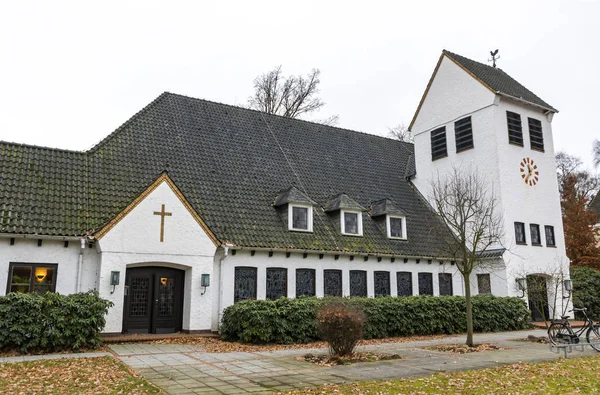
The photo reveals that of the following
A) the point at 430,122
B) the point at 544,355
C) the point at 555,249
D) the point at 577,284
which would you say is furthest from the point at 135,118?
the point at 577,284

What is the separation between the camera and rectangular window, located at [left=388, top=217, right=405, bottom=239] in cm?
2112

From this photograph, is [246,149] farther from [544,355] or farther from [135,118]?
[544,355]

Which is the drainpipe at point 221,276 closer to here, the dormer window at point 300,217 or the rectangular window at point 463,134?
the dormer window at point 300,217

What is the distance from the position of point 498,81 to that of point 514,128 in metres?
2.78

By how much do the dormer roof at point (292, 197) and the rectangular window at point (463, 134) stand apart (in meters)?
9.28

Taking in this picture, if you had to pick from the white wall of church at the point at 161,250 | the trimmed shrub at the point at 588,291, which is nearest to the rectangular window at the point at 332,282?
the white wall of church at the point at 161,250

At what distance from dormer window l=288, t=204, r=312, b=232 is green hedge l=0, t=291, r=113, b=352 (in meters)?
7.89

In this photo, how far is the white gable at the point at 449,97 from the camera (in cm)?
2386

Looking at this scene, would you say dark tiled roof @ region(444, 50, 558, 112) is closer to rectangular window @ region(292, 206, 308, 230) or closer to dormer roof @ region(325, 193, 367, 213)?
dormer roof @ region(325, 193, 367, 213)

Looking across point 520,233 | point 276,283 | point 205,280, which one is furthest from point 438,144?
point 205,280

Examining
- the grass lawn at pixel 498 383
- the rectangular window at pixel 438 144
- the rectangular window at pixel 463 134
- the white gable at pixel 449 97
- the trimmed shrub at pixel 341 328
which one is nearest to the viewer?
the grass lawn at pixel 498 383

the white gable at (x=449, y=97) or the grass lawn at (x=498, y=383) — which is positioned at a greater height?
the white gable at (x=449, y=97)

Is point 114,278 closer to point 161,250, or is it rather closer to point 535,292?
point 161,250

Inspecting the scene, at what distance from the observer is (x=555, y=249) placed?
2380 cm
